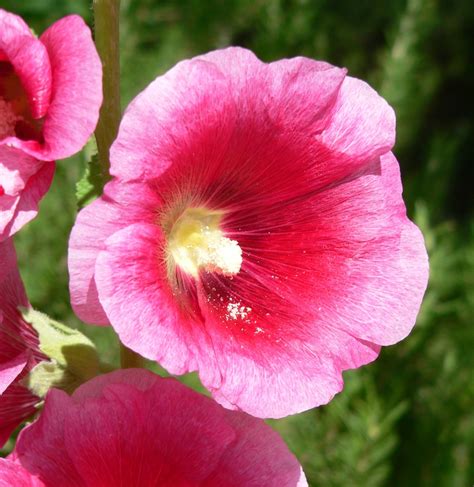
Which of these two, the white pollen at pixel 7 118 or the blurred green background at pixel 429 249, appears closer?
the white pollen at pixel 7 118

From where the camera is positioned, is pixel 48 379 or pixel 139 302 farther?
pixel 48 379

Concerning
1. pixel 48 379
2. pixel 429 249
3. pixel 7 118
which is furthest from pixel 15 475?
pixel 429 249

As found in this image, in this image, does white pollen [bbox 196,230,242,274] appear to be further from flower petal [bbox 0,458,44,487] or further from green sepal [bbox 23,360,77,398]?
flower petal [bbox 0,458,44,487]

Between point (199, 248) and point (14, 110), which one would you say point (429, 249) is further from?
point (14, 110)

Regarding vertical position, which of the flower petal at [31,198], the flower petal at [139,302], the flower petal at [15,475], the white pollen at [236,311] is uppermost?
the flower petal at [31,198]

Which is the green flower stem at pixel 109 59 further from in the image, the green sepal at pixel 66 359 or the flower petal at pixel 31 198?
the green sepal at pixel 66 359

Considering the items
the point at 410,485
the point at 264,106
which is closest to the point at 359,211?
the point at 264,106

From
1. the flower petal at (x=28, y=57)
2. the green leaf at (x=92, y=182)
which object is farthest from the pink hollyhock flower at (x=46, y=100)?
the green leaf at (x=92, y=182)
